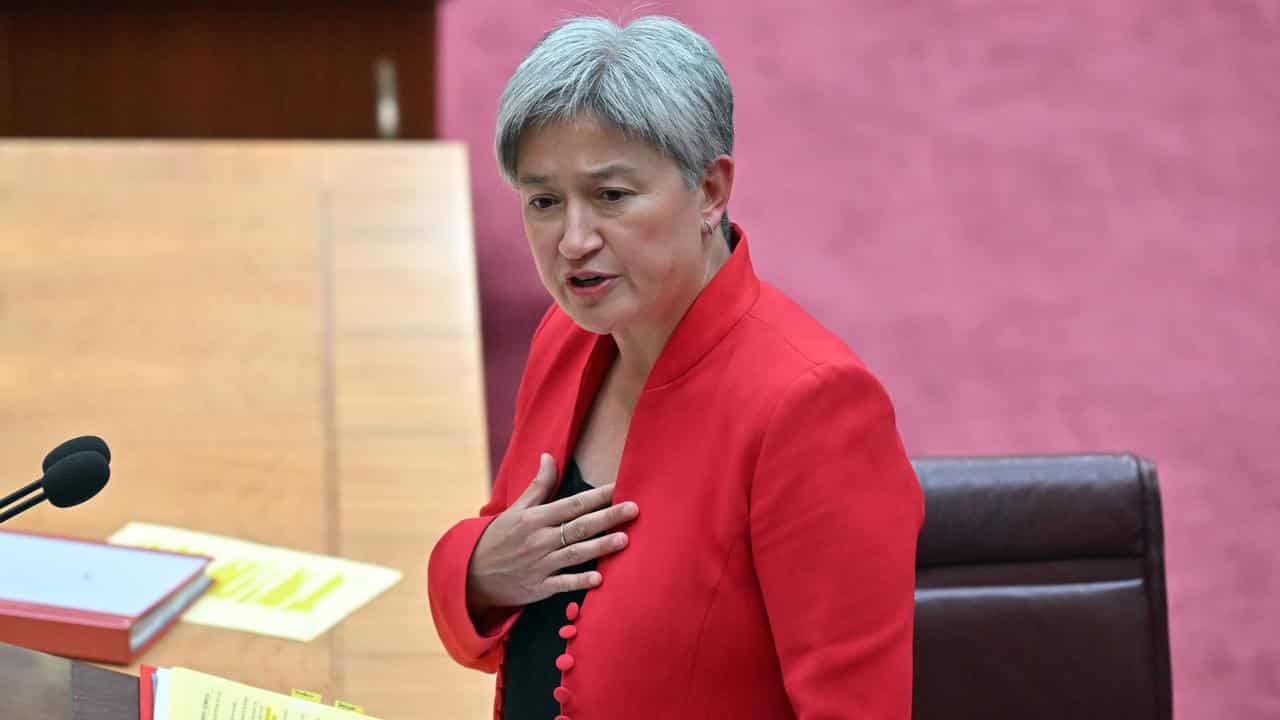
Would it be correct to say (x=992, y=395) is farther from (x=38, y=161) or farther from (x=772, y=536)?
(x=772, y=536)

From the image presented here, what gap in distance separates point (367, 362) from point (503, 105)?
1087 mm

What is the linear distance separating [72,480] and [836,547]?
0.41 m

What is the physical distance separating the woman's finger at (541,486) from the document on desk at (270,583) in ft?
1.53

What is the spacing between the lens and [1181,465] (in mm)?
2221

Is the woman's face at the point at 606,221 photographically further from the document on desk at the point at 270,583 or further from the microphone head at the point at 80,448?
the document on desk at the point at 270,583

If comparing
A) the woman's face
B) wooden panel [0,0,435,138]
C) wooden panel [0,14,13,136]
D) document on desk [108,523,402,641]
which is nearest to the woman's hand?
the woman's face

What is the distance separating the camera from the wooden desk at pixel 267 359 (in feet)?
4.54

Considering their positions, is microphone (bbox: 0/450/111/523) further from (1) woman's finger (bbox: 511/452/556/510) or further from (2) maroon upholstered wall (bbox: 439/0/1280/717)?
(2) maroon upholstered wall (bbox: 439/0/1280/717)

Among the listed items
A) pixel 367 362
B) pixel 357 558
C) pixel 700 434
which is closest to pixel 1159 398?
pixel 367 362

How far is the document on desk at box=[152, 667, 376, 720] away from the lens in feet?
3.18

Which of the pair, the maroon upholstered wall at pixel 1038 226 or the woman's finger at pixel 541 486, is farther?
the maroon upholstered wall at pixel 1038 226

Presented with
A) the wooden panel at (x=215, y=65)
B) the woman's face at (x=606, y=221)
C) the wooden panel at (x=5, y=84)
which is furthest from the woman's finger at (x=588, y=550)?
the wooden panel at (x=5, y=84)

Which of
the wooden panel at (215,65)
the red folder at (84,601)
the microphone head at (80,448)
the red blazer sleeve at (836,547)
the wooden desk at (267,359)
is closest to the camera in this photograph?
the red blazer sleeve at (836,547)

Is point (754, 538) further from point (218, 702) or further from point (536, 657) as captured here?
point (218, 702)
